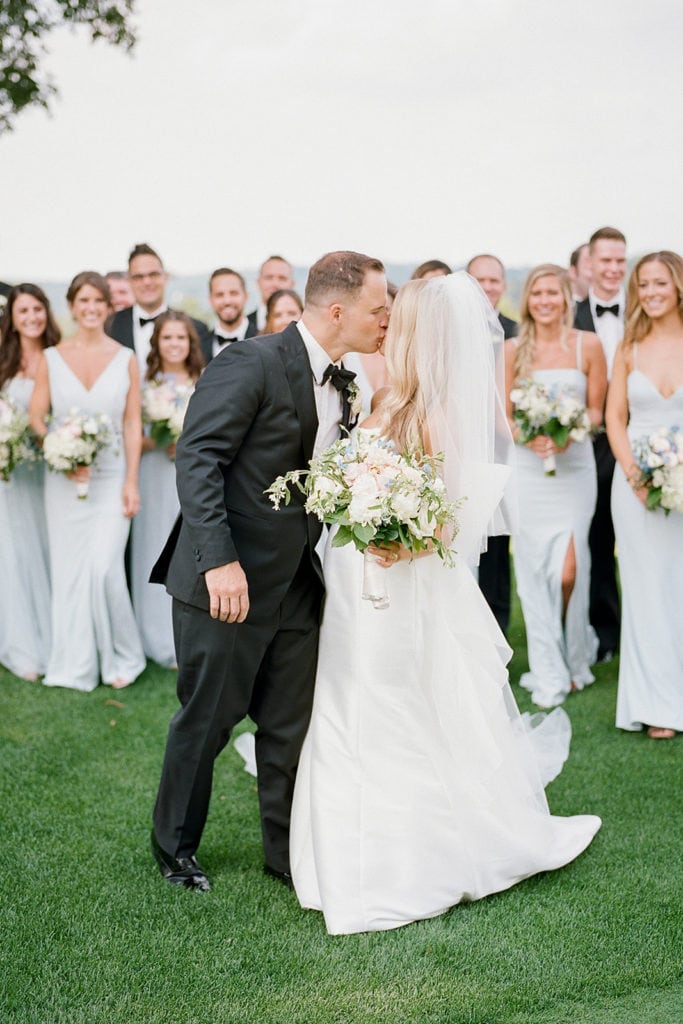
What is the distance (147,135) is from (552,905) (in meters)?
10.1

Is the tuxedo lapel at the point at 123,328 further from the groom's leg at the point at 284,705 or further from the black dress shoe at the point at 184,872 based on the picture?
the black dress shoe at the point at 184,872

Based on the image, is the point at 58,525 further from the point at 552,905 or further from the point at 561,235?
the point at 561,235

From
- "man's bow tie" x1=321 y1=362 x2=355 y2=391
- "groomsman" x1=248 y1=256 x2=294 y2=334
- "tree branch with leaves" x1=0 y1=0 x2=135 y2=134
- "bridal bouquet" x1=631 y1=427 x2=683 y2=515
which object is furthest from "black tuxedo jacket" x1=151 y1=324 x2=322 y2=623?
"tree branch with leaves" x1=0 y1=0 x2=135 y2=134

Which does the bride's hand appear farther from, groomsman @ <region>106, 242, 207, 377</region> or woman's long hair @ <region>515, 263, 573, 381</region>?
groomsman @ <region>106, 242, 207, 377</region>

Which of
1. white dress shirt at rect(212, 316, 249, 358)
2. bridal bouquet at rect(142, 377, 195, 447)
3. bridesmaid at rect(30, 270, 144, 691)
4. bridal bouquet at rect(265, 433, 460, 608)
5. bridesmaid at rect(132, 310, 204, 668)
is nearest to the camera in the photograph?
bridal bouquet at rect(265, 433, 460, 608)

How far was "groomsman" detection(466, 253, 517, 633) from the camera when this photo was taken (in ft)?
25.6

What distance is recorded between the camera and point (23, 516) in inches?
291

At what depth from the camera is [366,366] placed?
6.72 metres

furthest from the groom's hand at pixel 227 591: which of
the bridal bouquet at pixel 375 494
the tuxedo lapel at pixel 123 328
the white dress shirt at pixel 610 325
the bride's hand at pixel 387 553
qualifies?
the white dress shirt at pixel 610 325

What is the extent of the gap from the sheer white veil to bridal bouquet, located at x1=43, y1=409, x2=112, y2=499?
3.47 metres

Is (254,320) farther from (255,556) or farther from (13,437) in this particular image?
(255,556)

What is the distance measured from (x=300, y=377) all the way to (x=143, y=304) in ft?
15.3

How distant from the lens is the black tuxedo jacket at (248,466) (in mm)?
3729

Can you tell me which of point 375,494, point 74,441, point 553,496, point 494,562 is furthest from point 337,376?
point 494,562
